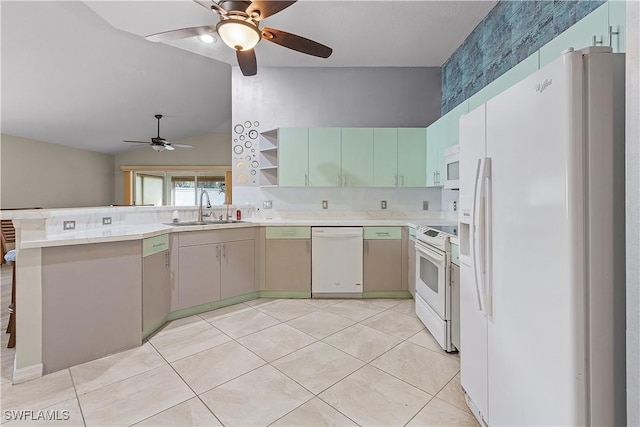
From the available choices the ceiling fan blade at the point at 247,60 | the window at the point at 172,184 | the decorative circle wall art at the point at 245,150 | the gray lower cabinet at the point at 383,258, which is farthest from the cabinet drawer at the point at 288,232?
the window at the point at 172,184

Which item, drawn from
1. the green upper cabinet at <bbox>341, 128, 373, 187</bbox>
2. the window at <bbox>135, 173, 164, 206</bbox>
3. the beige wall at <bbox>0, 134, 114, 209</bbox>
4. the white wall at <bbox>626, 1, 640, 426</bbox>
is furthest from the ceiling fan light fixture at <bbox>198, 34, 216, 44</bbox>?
the window at <bbox>135, 173, 164, 206</bbox>

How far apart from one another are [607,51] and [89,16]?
4.02 m

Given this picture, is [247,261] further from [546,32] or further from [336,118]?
[546,32]

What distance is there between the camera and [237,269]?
307 centimetres

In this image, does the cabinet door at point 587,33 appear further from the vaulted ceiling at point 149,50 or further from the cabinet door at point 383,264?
the cabinet door at point 383,264

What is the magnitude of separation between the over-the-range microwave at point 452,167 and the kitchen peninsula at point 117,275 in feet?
2.05

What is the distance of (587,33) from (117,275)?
3.08 m

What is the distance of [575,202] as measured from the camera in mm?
854

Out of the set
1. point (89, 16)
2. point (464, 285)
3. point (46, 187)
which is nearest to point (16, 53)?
point (89, 16)

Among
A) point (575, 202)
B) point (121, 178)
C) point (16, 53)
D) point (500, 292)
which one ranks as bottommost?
point (500, 292)

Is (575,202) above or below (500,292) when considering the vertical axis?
above

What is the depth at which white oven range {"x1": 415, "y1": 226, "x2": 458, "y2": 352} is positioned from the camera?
2.10 metres

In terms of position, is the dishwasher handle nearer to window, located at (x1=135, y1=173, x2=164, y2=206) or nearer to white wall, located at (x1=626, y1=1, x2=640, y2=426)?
white wall, located at (x1=626, y1=1, x2=640, y2=426)

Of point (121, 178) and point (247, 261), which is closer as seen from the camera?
point (247, 261)
